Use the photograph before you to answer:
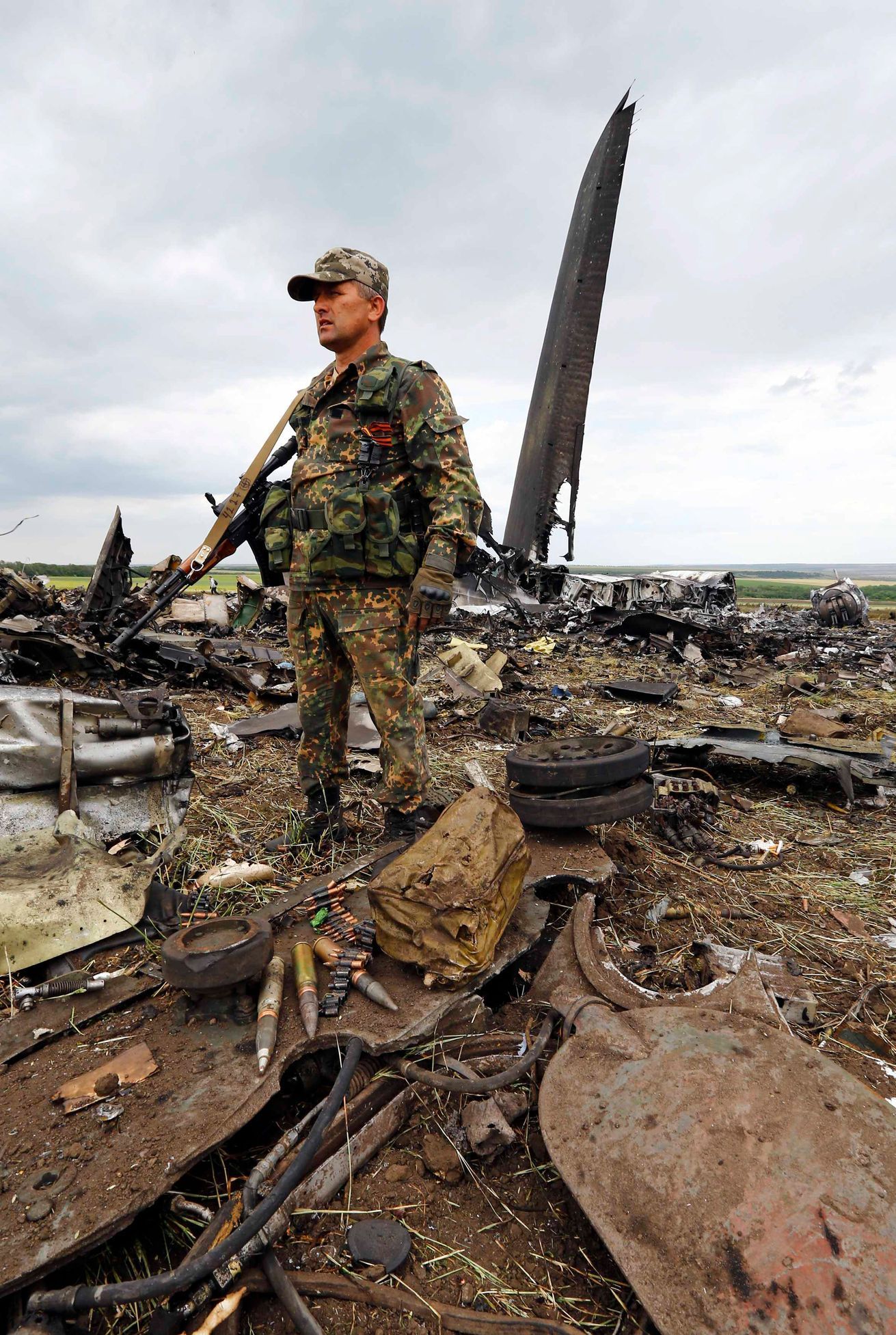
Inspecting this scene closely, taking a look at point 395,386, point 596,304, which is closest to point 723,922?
point 395,386

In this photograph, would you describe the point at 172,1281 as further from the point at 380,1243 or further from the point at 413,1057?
the point at 413,1057

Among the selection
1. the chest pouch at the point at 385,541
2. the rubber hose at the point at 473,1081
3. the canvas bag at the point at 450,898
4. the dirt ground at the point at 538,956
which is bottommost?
the dirt ground at the point at 538,956

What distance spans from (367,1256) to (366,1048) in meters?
0.46

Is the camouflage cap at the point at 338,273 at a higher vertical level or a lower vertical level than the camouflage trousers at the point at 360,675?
higher

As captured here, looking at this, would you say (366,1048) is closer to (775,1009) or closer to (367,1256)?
(367,1256)

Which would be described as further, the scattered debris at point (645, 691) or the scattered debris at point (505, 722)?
the scattered debris at point (645, 691)

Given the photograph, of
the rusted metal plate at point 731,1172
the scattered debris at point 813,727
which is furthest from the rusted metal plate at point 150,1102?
the scattered debris at point 813,727

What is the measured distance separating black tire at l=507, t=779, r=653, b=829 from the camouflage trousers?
52cm

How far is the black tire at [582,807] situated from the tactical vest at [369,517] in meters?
1.15

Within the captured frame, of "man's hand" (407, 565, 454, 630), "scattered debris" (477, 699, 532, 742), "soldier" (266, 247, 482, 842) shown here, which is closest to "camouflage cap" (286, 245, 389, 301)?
"soldier" (266, 247, 482, 842)

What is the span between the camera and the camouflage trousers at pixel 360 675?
2.88 m

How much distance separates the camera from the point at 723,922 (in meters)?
2.71

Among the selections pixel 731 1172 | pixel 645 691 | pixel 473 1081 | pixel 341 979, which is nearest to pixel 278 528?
pixel 341 979

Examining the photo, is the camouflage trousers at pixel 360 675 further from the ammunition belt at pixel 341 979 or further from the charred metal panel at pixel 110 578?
the charred metal panel at pixel 110 578
